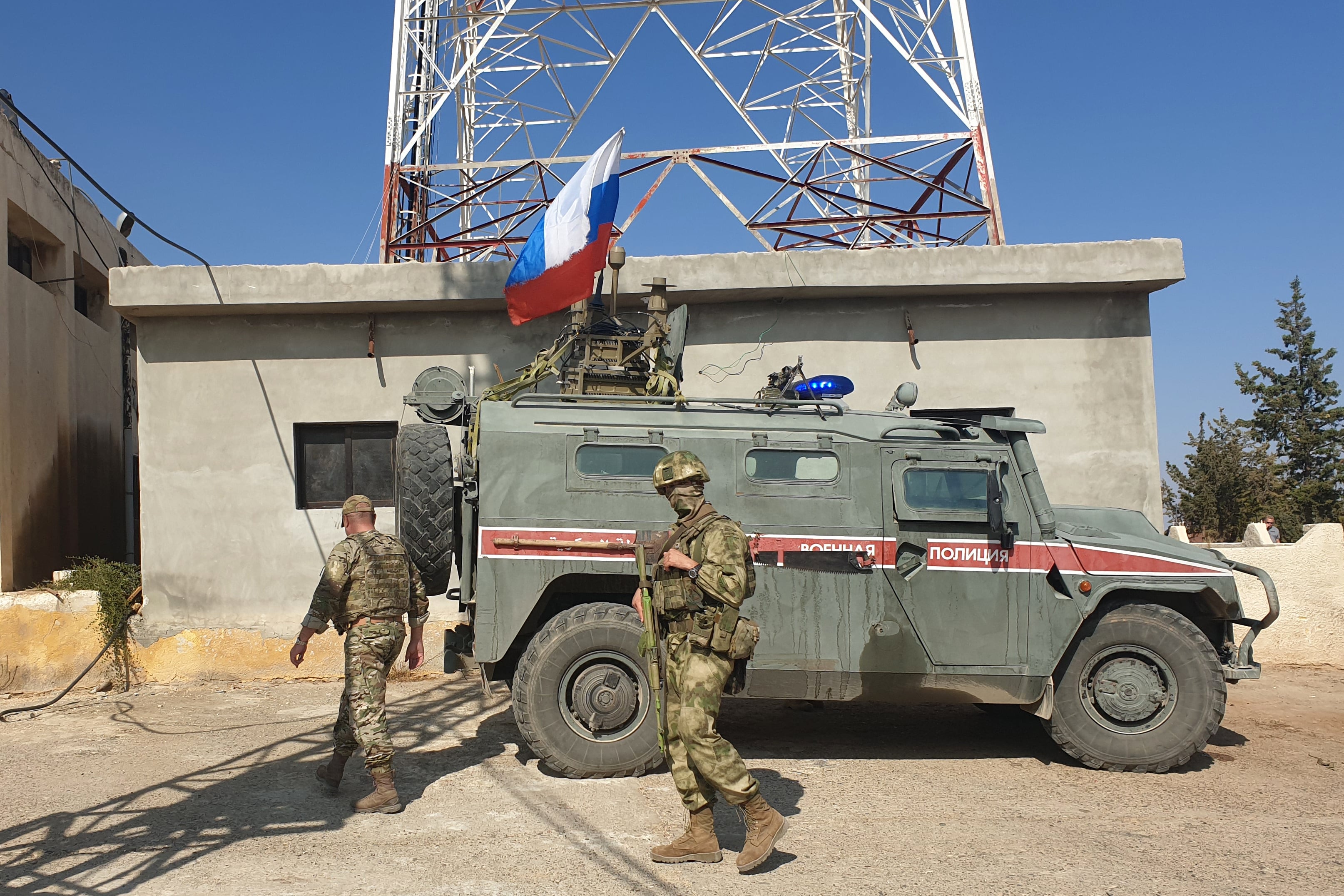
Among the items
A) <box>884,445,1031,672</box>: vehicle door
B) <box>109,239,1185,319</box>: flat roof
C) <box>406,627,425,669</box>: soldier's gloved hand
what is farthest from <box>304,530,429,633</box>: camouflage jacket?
<box>109,239,1185,319</box>: flat roof

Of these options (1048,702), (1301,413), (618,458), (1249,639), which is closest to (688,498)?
(618,458)

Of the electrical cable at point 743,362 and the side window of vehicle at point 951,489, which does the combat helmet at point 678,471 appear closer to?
the side window of vehicle at point 951,489

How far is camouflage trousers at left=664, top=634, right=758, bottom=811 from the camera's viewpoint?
4.19m

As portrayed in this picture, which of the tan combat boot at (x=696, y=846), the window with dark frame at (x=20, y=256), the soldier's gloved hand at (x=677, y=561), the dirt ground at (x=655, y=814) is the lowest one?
the dirt ground at (x=655, y=814)

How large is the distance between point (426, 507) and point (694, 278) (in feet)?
13.7

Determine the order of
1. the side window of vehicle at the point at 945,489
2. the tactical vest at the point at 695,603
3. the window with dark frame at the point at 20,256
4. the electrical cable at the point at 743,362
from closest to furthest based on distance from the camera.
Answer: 1. the tactical vest at the point at 695,603
2. the side window of vehicle at the point at 945,489
3. the electrical cable at the point at 743,362
4. the window with dark frame at the point at 20,256

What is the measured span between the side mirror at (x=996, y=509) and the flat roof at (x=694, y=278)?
363cm

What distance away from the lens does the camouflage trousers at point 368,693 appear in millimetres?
5125

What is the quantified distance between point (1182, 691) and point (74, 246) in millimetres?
12627

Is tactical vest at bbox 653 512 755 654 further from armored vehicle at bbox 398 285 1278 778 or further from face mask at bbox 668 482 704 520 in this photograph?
armored vehicle at bbox 398 285 1278 778

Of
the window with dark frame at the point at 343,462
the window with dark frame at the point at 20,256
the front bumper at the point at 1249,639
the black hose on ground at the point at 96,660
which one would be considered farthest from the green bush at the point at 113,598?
the front bumper at the point at 1249,639

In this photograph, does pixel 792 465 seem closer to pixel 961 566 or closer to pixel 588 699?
pixel 961 566

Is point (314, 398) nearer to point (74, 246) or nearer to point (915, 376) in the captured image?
point (74, 246)

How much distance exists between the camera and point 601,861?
4367mm
